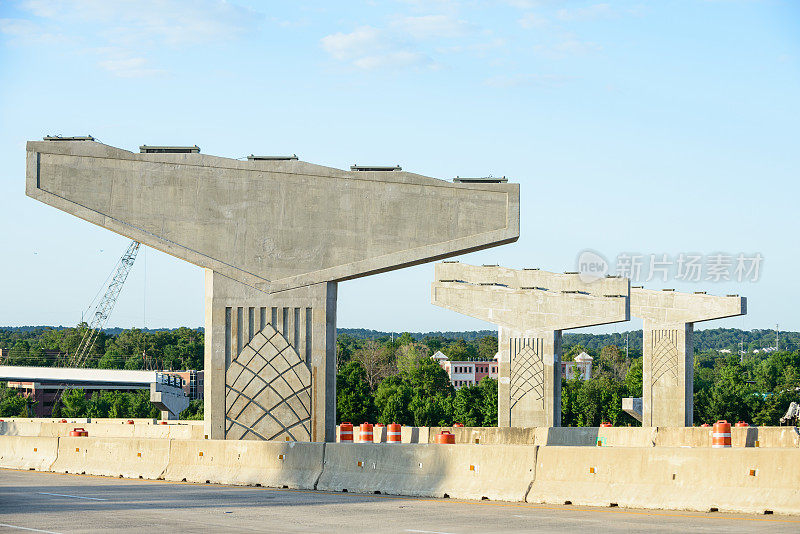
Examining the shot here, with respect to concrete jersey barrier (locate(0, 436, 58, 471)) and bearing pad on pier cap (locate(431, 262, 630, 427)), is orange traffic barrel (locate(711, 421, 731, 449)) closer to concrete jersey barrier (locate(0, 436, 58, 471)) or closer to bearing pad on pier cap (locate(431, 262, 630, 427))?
concrete jersey barrier (locate(0, 436, 58, 471))

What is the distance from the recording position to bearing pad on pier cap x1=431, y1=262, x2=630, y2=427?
41.3m

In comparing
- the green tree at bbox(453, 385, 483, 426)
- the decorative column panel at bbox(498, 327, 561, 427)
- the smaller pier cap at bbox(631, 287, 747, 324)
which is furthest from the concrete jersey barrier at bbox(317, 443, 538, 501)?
the green tree at bbox(453, 385, 483, 426)

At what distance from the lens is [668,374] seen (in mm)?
48938

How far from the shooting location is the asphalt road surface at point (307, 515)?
13508mm

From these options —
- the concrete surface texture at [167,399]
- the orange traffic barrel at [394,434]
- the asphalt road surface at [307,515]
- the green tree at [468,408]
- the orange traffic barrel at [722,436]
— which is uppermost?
the orange traffic barrel at [722,436]

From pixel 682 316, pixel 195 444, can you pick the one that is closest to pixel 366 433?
→ pixel 195 444

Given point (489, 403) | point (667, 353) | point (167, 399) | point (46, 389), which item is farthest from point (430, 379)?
point (667, 353)

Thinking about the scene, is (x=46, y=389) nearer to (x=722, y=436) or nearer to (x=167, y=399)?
(x=167, y=399)

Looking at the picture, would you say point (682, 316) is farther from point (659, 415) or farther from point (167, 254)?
point (167, 254)

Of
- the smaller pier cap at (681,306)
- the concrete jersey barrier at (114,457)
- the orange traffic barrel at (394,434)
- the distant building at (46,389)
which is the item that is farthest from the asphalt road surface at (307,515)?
the distant building at (46,389)

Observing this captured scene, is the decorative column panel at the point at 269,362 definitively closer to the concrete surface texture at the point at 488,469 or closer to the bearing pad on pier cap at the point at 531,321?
the concrete surface texture at the point at 488,469

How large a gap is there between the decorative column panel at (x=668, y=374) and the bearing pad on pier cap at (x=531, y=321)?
8676 mm

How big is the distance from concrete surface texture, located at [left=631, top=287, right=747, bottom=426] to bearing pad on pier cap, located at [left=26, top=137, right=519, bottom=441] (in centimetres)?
2798

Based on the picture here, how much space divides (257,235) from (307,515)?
9313 mm
